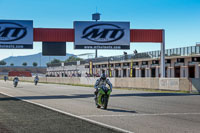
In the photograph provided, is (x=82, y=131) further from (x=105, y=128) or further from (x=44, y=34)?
(x=44, y=34)

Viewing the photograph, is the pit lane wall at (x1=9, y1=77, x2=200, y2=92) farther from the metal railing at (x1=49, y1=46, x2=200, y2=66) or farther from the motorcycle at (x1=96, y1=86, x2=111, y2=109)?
the motorcycle at (x1=96, y1=86, x2=111, y2=109)

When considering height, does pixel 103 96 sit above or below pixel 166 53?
below

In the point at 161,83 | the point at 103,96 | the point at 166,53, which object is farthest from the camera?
the point at 166,53

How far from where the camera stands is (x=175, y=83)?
32094 mm

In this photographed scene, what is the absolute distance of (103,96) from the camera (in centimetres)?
1540

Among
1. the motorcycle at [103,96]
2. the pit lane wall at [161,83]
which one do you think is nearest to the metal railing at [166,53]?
the pit lane wall at [161,83]

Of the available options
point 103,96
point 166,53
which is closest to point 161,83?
point 166,53

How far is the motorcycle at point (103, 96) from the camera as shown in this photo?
15.2 metres

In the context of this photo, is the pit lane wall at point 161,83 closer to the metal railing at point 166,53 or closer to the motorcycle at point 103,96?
the metal railing at point 166,53

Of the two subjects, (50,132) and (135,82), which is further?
(135,82)

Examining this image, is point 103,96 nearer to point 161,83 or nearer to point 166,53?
point 161,83

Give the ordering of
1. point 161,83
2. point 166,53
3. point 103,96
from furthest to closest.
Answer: point 166,53 → point 161,83 → point 103,96

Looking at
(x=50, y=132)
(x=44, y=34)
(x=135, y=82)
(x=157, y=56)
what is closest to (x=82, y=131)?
(x=50, y=132)

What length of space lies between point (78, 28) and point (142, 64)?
96.6ft
